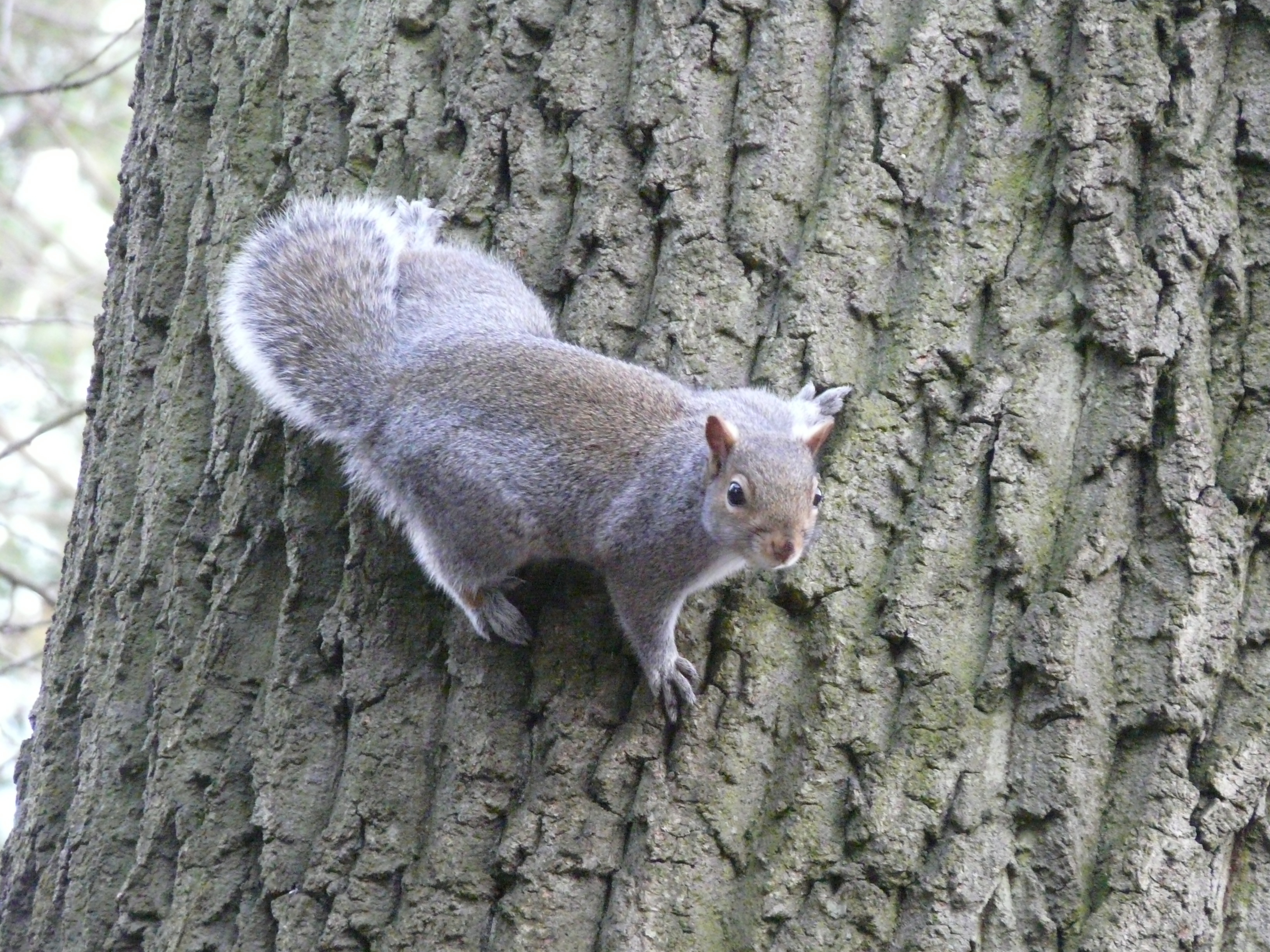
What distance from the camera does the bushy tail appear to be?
107 inches

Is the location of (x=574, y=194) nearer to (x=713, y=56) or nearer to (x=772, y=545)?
(x=713, y=56)

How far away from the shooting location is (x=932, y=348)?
93.4 inches

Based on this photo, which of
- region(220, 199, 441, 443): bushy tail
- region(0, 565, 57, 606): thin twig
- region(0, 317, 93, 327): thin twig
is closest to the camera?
region(220, 199, 441, 443): bushy tail

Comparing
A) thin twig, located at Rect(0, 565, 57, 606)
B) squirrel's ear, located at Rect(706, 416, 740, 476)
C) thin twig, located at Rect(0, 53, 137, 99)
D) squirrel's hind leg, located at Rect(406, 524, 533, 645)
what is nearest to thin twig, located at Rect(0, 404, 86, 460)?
thin twig, located at Rect(0, 565, 57, 606)

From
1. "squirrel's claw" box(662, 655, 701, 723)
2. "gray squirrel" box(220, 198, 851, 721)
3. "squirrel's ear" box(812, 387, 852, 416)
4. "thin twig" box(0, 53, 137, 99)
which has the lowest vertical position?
"squirrel's claw" box(662, 655, 701, 723)

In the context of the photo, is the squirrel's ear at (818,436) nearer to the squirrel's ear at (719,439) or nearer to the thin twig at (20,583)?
the squirrel's ear at (719,439)

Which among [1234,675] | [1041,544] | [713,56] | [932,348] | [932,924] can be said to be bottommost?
[932,924]

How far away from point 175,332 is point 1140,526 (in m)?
2.14

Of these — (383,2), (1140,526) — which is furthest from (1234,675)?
(383,2)

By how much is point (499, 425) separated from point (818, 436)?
714 millimetres

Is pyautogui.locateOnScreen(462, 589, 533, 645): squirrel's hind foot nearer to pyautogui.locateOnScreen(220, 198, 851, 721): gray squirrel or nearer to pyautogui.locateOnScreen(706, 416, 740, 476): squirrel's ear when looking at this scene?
pyautogui.locateOnScreen(220, 198, 851, 721): gray squirrel

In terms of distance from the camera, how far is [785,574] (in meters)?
2.33

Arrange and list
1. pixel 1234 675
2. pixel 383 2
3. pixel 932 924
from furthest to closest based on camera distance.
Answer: pixel 383 2 → pixel 1234 675 → pixel 932 924

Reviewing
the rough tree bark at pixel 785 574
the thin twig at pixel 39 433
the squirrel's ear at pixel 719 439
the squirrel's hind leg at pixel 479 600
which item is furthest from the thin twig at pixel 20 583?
the squirrel's ear at pixel 719 439
